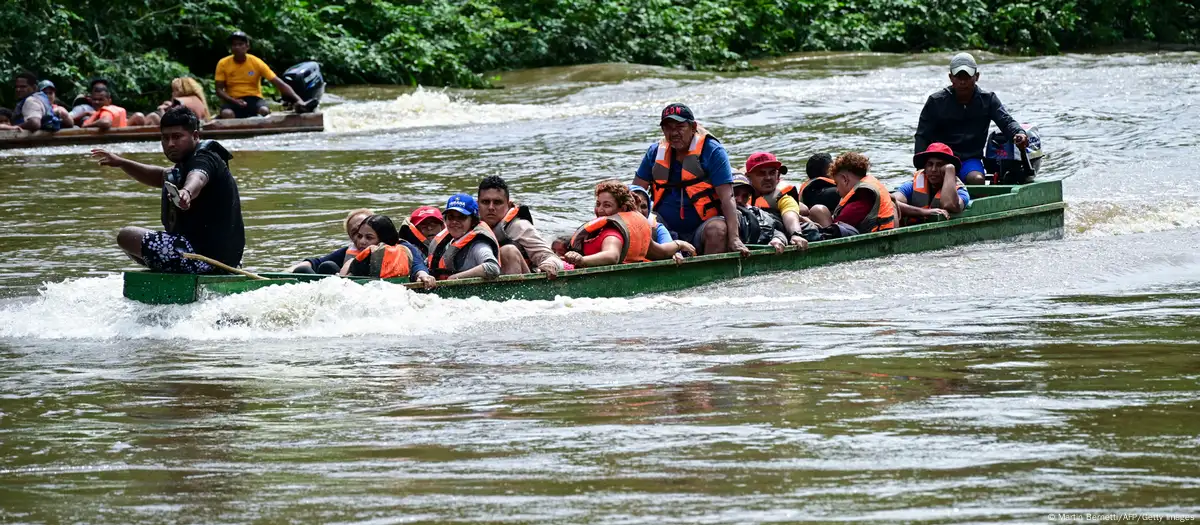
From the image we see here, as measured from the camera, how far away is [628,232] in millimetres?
9594

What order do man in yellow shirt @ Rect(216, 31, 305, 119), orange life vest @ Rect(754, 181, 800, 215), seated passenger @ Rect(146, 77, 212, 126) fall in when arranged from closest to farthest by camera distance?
orange life vest @ Rect(754, 181, 800, 215) < seated passenger @ Rect(146, 77, 212, 126) < man in yellow shirt @ Rect(216, 31, 305, 119)

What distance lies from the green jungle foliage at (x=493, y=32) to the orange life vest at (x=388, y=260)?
15.6 m

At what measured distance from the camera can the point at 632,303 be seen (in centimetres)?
936

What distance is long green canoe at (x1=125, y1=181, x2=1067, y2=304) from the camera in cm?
851

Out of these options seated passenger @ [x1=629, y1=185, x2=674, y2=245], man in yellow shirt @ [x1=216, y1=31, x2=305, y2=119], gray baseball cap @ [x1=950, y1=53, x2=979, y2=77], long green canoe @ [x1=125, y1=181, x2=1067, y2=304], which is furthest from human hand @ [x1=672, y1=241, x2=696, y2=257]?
man in yellow shirt @ [x1=216, y1=31, x2=305, y2=119]

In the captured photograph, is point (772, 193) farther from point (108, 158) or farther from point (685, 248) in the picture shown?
point (108, 158)

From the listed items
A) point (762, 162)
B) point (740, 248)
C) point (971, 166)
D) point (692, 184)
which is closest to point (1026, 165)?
point (971, 166)

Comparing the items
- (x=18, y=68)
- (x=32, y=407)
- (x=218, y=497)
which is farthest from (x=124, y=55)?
(x=218, y=497)

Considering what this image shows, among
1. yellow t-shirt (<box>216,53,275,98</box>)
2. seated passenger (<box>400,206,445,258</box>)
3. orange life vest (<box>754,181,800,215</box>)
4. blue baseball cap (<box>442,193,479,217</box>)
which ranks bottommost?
orange life vest (<box>754,181,800,215</box>)

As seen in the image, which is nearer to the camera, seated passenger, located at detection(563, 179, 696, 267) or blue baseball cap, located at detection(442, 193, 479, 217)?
blue baseball cap, located at detection(442, 193, 479, 217)

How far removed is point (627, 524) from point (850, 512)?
2.24 ft

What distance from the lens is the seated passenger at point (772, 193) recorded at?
35.6 ft

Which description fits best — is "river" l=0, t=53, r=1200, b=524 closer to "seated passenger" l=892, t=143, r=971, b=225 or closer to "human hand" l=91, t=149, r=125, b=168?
"seated passenger" l=892, t=143, r=971, b=225

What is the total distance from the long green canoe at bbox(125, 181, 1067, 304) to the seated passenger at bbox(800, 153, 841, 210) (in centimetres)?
67
